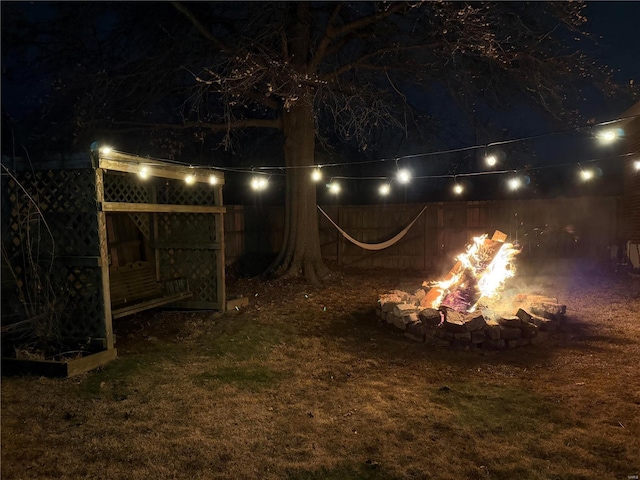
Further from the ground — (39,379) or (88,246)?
(88,246)

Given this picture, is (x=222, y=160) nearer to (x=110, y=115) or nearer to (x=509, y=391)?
(x=110, y=115)

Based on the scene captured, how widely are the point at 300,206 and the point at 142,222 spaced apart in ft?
11.2

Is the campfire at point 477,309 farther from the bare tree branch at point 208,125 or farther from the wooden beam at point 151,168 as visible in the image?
the bare tree branch at point 208,125

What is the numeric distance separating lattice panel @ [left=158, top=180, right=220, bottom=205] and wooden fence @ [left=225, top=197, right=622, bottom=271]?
13.0 ft

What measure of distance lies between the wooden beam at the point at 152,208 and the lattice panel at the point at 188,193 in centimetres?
41

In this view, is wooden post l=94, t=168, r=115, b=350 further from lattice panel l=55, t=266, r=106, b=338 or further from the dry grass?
the dry grass

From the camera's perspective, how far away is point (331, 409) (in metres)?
3.55

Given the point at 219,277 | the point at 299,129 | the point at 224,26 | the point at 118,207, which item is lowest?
the point at 219,277

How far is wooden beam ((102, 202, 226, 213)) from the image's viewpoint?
4887mm

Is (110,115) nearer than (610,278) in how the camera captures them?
No

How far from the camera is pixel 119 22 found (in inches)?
365

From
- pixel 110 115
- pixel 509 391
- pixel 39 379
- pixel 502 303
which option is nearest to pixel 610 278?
pixel 502 303

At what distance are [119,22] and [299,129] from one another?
4.45 metres

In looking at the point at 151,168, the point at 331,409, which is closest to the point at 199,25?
the point at 151,168
